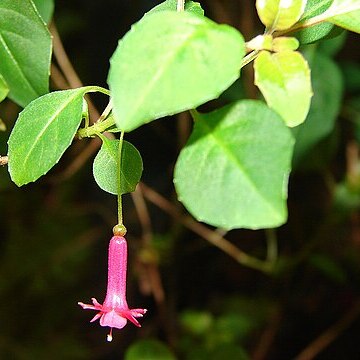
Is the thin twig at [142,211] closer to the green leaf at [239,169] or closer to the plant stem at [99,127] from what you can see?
the plant stem at [99,127]

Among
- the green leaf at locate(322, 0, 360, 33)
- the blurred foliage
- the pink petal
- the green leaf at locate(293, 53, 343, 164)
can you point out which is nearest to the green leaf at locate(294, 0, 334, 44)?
the green leaf at locate(322, 0, 360, 33)

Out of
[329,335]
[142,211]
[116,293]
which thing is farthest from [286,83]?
[329,335]

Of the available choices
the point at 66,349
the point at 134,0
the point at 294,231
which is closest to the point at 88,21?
the point at 134,0

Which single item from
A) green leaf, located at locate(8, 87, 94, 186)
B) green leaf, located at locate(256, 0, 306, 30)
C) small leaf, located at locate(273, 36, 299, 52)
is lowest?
green leaf, located at locate(8, 87, 94, 186)

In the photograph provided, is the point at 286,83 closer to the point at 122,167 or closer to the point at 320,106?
the point at 122,167

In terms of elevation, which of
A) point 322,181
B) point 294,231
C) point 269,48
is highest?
point 322,181

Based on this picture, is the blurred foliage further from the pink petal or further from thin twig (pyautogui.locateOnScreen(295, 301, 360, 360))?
the pink petal

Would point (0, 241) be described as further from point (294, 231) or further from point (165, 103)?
point (165, 103)
